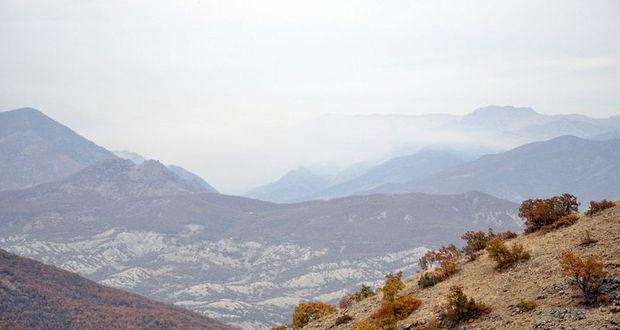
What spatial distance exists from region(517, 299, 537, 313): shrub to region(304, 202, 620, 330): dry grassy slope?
1.18 feet

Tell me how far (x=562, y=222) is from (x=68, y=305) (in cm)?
12784

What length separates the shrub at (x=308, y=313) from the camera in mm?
51812

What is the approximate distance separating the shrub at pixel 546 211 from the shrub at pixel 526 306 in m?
14.7

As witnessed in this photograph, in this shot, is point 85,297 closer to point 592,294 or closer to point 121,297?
point 121,297

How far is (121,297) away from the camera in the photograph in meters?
168

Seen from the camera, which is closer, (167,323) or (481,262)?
(481,262)

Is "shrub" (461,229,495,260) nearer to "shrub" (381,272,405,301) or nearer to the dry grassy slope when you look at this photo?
the dry grassy slope

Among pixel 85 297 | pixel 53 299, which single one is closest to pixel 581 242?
pixel 53 299

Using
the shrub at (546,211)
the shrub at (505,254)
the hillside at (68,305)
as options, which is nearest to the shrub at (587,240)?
the shrub at (505,254)

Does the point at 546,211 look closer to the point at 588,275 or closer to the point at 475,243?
the point at 475,243

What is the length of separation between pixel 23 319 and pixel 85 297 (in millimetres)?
30301

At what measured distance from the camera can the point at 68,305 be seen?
144 meters

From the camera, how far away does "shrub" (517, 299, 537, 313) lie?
1244 inches

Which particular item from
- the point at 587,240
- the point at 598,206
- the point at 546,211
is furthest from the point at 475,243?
the point at 587,240
